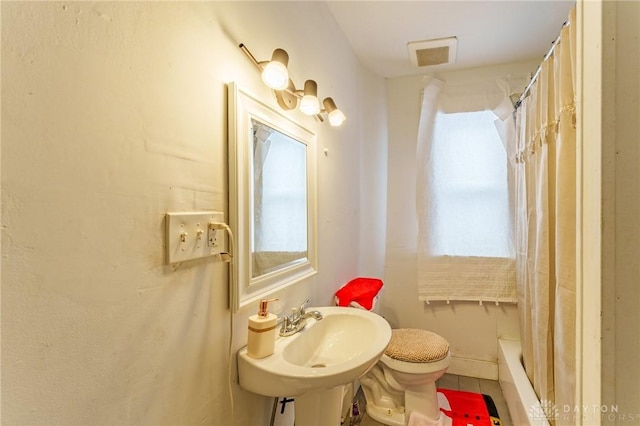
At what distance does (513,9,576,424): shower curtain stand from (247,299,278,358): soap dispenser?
1115 mm

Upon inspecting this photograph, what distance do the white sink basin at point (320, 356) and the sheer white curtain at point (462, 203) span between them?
3.84ft

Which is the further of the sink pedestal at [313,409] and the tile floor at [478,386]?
the tile floor at [478,386]

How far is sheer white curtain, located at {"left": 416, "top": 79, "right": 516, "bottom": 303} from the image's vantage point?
2158 millimetres

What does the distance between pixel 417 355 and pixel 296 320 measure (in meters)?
0.86

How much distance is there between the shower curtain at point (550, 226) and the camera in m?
1.16

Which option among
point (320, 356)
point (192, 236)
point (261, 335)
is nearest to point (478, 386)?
point (320, 356)

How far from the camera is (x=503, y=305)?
2207 millimetres

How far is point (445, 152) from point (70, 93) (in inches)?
88.8

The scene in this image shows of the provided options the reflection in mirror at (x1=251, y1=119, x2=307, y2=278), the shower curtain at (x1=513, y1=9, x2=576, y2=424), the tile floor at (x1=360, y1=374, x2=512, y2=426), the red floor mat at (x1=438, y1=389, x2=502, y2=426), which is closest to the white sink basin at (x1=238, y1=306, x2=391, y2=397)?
the reflection in mirror at (x1=251, y1=119, x2=307, y2=278)

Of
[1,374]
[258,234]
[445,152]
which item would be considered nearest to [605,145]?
[258,234]

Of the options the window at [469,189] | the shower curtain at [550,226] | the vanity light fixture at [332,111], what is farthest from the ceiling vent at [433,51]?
the vanity light fixture at [332,111]

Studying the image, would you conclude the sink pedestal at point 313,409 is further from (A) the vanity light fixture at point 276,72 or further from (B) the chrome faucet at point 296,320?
(A) the vanity light fixture at point 276,72

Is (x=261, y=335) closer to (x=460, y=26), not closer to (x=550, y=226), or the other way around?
(x=550, y=226)

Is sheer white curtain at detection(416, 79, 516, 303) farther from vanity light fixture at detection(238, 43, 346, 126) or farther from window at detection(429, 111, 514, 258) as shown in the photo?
vanity light fixture at detection(238, 43, 346, 126)
